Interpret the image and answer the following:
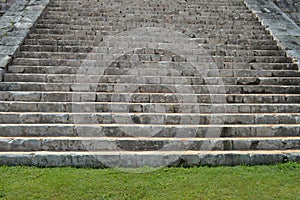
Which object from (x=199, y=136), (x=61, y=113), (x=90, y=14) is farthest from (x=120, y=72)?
(x=90, y=14)

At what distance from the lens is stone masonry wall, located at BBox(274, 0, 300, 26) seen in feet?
37.7

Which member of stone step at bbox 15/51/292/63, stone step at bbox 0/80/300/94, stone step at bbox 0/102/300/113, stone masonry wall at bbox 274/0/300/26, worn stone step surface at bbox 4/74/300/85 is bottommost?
stone step at bbox 0/102/300/113

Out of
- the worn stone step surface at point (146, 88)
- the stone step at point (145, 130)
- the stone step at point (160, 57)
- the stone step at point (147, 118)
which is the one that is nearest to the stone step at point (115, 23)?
the stone step at point (160, 57)

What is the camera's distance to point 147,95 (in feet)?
20.7

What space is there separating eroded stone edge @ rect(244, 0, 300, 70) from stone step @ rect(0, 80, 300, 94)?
148cm

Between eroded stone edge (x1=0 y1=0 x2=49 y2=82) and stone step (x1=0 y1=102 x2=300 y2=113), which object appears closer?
stone step (x1=0 y1=102 x2=300 y2=113)

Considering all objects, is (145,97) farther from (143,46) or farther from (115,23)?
(115,23)

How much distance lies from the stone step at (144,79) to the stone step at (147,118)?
3.62 ft

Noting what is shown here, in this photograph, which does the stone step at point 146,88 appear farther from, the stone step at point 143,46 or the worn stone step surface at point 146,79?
the stone step at point 143,46

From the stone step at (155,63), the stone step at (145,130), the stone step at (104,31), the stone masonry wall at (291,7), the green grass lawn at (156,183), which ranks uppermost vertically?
the stone masonry wall at (291,7)

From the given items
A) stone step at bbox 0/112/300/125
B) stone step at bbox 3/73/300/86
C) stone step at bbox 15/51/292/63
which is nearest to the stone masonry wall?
stone step at bbox 15/51/292/63

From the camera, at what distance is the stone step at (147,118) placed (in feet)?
18.5

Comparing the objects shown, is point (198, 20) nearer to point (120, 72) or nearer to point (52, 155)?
point (120, 72)

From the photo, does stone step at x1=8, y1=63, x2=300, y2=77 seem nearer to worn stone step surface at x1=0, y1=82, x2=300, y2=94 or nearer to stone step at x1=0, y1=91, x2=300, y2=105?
worn stone step surface at x1=0, y1=82, x2=300, y2=94
